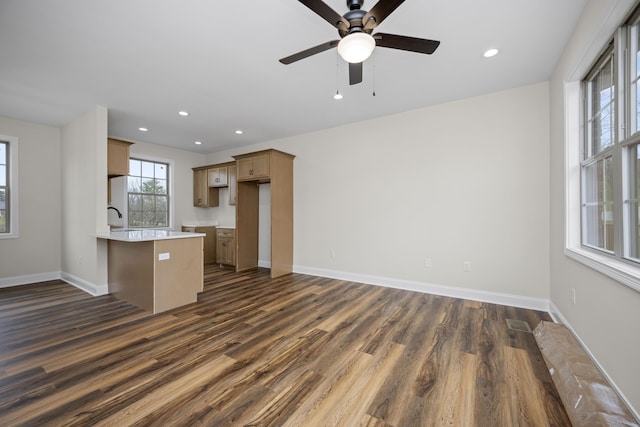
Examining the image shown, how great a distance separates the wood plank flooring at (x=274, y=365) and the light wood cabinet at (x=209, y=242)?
104 inches

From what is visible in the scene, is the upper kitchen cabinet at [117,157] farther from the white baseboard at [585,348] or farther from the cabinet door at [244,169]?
the white baseboard at [585,348]

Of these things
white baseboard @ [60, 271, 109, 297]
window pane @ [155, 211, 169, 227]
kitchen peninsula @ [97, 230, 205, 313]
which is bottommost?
white baseboard @ [60, 271, 109, 297]

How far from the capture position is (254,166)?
5055mm

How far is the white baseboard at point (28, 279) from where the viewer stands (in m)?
4.24

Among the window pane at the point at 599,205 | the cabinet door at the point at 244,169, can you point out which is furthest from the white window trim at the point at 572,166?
the cabinet door at the point at 244,169

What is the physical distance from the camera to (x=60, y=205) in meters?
4.77

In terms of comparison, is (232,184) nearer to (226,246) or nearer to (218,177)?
(218,177)

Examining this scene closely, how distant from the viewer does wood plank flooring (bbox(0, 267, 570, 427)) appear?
156cm

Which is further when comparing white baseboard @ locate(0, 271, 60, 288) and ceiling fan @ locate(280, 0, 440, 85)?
white baseboard @ locate(0, 271, 60, 288)

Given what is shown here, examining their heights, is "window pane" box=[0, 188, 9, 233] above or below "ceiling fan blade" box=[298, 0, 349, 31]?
below

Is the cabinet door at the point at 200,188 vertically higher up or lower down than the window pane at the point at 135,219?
higher up

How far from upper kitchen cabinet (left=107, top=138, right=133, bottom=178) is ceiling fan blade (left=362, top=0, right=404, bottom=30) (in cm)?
436

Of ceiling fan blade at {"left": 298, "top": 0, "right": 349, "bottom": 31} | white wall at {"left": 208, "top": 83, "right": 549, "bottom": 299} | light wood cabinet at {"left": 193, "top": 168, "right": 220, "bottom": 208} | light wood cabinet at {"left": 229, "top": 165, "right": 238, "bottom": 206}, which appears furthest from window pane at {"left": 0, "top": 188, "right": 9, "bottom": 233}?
ceiling fan blade at {"left": 298, "top": 0, "right": 349, "bottom": 31}

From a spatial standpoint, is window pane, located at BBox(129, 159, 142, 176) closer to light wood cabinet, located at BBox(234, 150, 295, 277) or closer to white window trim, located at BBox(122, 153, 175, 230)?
white window trim, located at BBox(122, 153, 175, 230)
